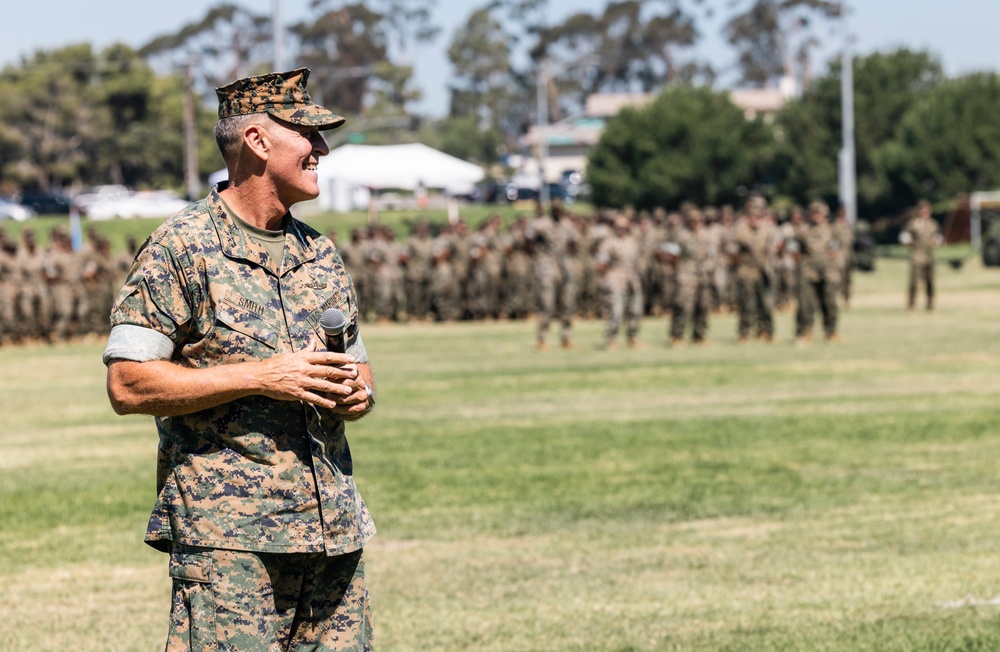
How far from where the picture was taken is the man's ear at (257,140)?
4.55 m

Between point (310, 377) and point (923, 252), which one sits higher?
point (310, 377)

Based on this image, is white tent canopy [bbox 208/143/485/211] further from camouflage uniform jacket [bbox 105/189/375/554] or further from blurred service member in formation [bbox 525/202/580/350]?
camouflage uniform jacket [bbox 105/189/375/554]

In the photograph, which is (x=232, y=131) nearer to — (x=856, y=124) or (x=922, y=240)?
(x=922, y=240)

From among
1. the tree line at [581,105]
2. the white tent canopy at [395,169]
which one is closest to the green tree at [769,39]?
the tree line at [581,105]

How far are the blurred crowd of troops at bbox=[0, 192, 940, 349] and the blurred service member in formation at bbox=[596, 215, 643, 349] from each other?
0.02 meters

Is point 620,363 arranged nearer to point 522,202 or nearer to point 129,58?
point 522,202

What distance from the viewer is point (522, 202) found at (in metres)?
82.2

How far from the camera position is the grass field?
8.02 meters

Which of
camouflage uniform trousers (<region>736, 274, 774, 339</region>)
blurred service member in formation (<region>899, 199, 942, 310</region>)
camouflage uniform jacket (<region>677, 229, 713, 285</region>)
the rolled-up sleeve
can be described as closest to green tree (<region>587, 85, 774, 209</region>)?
blurred service member in formation (<region>899, 199, 942, 310</region>)

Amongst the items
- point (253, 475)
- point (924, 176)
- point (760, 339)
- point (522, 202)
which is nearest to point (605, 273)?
point (760, 339)

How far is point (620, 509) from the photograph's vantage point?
11188 mm

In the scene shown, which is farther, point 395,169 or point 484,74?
point 484,74

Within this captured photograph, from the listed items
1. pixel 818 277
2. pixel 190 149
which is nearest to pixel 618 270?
pixel 818 277

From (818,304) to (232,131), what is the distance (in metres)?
20.6
